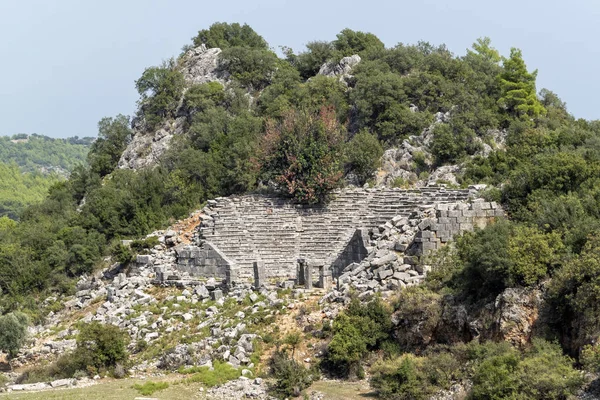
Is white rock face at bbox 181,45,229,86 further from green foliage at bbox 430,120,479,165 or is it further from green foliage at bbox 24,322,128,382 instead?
green foliage at bbox 24,322,128,382

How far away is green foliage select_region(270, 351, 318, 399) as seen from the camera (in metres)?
24.0

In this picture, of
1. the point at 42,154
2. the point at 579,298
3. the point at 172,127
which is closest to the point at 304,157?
the point at 172,127

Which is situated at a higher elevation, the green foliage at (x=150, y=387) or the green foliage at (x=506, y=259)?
the green foliage at (x=506, y=259)

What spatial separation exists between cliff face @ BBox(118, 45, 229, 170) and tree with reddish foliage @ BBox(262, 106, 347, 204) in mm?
9919

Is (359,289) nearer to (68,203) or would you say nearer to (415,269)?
(415,269)

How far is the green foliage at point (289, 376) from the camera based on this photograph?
24000 mm

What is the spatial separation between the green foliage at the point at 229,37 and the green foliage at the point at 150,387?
35649mm

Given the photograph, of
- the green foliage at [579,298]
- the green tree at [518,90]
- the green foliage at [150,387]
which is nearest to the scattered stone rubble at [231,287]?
the green foliage at [150,387]

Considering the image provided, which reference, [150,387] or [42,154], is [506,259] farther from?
[42,154]

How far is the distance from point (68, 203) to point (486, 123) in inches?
856

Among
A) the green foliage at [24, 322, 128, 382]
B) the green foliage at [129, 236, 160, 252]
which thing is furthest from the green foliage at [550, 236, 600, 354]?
the green foliage at [129, 236, 160, 252]

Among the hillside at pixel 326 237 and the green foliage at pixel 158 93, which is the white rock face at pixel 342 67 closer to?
the hillside at pixel 326 237

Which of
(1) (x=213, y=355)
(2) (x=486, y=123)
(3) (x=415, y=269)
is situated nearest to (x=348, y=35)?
(2) (x=486, y=123)

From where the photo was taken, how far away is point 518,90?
42312 mm
